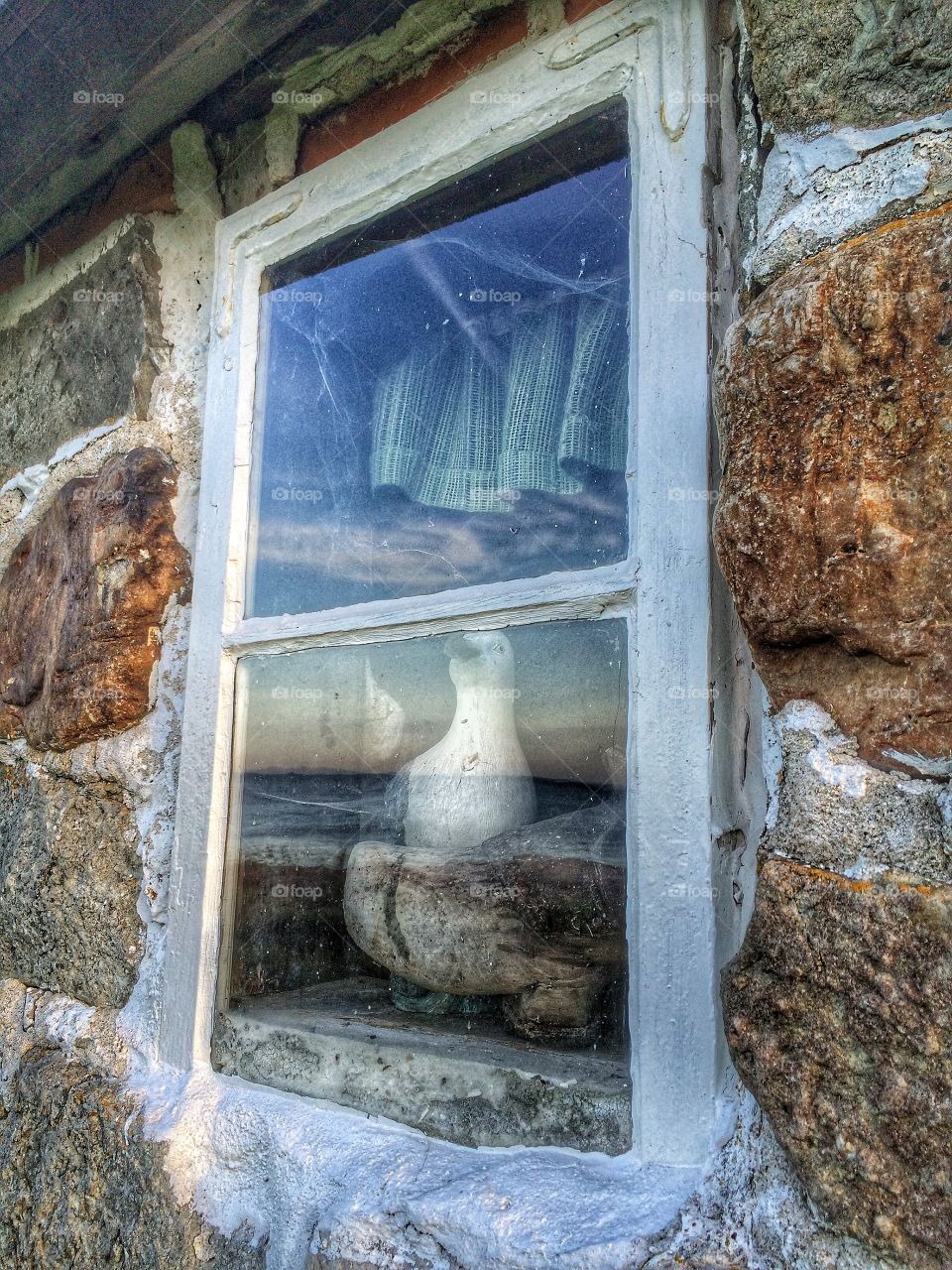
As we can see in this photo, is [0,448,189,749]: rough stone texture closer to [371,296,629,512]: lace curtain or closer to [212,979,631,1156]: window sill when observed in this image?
[371,296,629,512]: lace curtain

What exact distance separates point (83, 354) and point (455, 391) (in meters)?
0.70

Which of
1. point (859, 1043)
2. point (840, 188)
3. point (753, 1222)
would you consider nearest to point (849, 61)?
point (840, 188)

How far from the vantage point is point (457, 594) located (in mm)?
1116

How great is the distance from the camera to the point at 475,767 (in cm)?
111

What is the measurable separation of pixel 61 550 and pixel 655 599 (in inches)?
38.2

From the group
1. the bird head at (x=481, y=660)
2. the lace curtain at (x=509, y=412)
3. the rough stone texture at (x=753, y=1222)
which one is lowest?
the rough stone texture at (x=753, y=1222)

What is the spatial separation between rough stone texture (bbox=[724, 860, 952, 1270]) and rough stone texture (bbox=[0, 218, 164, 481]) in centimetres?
119

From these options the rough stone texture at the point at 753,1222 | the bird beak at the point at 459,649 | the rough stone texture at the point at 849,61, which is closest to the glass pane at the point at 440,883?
the bird beak at the point at 459,649

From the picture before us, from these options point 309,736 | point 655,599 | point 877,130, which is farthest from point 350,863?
point 877,130

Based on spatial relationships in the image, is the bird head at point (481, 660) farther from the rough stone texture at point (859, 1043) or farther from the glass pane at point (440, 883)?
the rough stone texture at point (859, 1043)

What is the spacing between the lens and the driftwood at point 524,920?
94 centimetres


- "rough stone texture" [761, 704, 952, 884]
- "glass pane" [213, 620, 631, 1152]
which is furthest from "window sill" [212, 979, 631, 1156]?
"rough stone texture" [761, 704, 952, 884]

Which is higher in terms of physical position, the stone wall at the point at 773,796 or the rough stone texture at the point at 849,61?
the rough stone texture at the point at 849,61

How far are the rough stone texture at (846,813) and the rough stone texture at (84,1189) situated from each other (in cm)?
71
